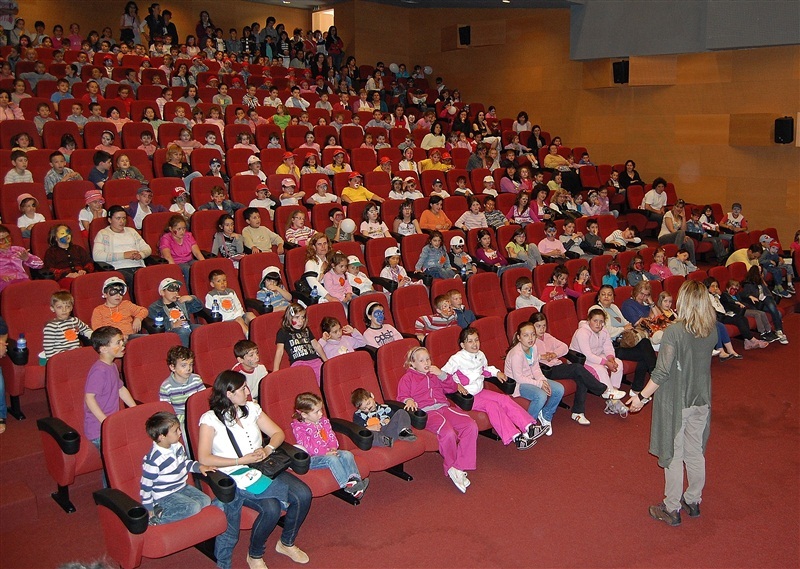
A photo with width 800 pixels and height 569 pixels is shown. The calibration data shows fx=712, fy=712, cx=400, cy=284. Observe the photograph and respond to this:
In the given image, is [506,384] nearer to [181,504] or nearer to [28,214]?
[181,504]

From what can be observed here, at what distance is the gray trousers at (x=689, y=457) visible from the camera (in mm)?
3721

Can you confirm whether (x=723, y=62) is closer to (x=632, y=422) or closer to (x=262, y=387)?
(x=632, y=422)

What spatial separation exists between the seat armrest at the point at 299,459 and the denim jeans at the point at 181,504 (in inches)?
17.1

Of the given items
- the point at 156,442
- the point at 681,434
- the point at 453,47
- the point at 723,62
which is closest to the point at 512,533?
the point at 681,434

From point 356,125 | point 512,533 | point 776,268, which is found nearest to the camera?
point 512,533

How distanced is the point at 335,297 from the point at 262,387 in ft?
6.51

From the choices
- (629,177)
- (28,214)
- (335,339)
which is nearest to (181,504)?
(335,339)

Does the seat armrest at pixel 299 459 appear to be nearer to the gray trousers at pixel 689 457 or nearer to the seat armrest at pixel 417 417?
the seat armrest at pixel 417 417

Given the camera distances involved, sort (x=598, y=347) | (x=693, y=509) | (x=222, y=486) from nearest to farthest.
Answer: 1. (x=222, y=486)
2. (x=693, y=509)
3. (x=598, y=347)

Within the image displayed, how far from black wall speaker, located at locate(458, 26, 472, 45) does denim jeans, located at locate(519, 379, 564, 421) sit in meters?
10.5

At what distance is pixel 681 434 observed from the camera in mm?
3736

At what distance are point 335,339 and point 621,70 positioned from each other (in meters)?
8.40

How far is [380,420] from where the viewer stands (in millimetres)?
4168

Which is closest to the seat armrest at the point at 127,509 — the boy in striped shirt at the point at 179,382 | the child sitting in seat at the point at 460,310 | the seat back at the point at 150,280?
the boy in striped shirt at the point at 179,382
